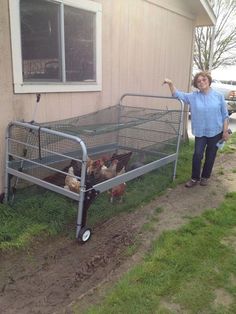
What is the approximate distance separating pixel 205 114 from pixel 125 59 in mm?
1640

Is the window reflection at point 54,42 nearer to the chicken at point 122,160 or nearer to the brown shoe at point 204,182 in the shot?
the chicken at point 122,160

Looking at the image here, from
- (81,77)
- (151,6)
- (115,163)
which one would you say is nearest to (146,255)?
(115,163)

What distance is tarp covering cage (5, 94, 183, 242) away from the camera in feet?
10.8

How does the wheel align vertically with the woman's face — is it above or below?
below

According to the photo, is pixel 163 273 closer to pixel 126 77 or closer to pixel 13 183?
pixel 13 183

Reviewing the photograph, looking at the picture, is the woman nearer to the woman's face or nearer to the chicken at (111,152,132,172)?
the woman's face

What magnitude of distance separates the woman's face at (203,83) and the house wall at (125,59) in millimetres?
1320

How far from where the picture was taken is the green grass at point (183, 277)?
250cm

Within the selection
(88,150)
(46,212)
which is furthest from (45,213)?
(88,150)

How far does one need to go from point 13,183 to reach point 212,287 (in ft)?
8.00

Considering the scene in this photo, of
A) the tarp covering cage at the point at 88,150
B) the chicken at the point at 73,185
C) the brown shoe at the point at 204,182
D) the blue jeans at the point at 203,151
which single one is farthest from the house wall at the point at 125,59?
the brown shoe at the point at 204,182

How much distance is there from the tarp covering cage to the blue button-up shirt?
262 mm

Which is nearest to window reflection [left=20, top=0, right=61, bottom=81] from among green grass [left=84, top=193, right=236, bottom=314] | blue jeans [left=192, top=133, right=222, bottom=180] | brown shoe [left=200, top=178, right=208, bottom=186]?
blue jeans [left=192, top=133, right=222, bottom=180]

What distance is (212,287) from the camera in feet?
8.96
